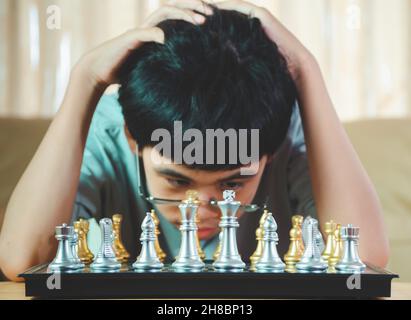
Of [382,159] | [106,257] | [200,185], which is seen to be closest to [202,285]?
[106,257]

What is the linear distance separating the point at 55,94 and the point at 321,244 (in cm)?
91

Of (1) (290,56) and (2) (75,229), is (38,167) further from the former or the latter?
(1) (290,56)

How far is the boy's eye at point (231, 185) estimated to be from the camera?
182cm

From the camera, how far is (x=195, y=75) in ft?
5.94

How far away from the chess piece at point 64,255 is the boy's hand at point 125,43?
52 cm

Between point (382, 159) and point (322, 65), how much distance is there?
1.12 ft

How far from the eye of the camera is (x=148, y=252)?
1.48 m

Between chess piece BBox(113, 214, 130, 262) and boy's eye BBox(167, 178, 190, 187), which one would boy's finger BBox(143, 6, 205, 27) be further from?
chess piece BBox(113, 214, 130, 262)

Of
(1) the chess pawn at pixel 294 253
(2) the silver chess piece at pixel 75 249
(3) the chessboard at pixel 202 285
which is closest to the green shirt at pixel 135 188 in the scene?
(1) the chess pawn at pixel 294 253

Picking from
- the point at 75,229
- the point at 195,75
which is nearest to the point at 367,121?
the point at 195,75

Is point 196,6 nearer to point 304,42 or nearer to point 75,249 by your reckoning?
point 304,42

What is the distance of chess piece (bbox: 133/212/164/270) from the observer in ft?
4.79

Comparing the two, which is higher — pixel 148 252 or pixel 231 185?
pixel 231 185

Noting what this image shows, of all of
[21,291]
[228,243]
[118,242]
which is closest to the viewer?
[228,243]
